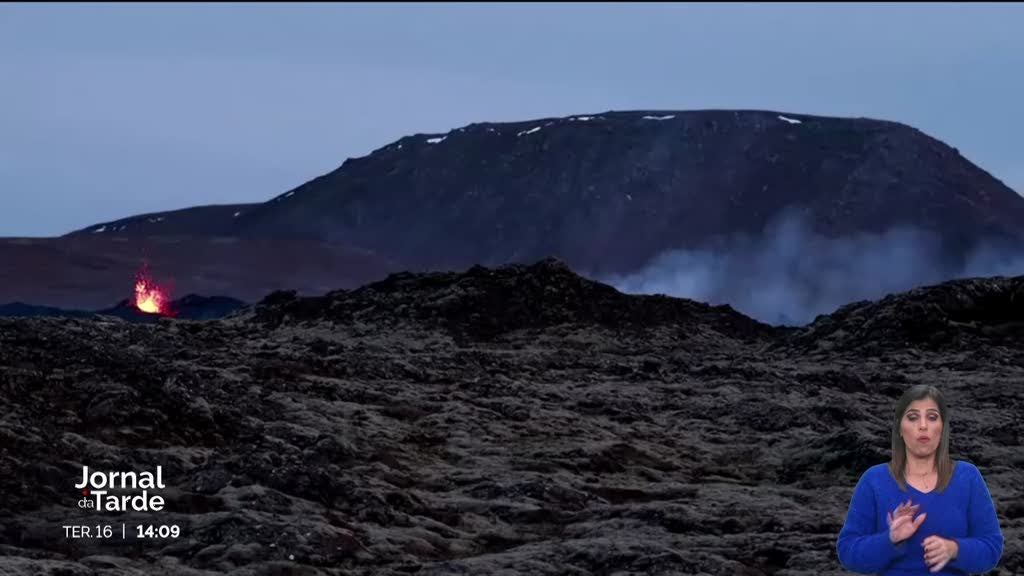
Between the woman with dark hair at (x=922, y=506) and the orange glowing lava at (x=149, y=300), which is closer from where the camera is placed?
the woman with dark hair at (x=922, y=506)

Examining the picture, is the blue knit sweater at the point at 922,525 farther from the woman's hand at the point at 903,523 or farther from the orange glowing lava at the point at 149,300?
the orange glowing lava at the point at 149,300

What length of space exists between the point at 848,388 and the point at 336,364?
10656 millimetres

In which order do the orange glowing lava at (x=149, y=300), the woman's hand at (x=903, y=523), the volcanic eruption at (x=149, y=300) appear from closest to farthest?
→ the woman's hand at (x=903, y=523) < the volcanic eruption at (x=149, y=300) < the orange glowing lava at (x=149, y=300)

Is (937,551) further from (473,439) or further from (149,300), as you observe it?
(149,300)

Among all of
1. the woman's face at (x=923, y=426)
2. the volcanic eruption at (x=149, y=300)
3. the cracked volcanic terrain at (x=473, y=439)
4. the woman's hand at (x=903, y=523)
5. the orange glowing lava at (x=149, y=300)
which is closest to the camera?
the woman's hand at (x=903, y=523)

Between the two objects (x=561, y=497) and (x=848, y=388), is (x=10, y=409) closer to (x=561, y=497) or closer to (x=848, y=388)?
(x=561, y=497)

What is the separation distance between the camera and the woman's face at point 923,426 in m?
6.30

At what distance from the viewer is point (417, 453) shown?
2181 cm

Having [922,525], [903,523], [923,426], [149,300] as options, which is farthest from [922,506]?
[149,300]

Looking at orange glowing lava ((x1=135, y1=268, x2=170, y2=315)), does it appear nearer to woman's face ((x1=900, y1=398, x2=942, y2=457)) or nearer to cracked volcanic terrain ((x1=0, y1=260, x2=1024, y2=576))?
cracked volcanic terrain ((x1=0, y1=260, x2=1024, y2=576))

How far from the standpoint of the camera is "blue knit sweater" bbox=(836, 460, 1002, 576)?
635 centimetres

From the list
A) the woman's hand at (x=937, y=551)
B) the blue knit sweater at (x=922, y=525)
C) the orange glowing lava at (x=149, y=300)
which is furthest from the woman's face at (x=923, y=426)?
the orange glowing lava at (x=149, y=300)

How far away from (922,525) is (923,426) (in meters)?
0.43

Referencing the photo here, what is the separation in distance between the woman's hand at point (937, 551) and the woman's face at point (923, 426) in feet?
1.21
